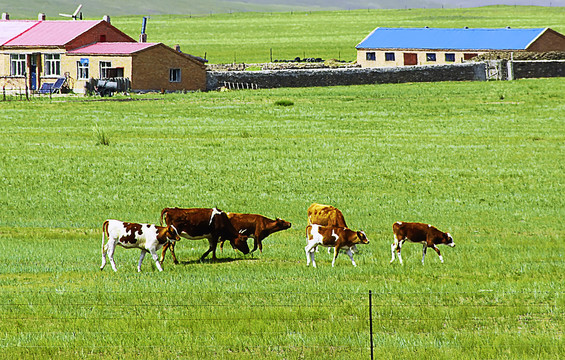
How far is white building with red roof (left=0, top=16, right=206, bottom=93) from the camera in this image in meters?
78.2

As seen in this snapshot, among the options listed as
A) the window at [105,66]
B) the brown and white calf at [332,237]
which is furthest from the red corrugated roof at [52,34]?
the brown and white calf at [332,237]

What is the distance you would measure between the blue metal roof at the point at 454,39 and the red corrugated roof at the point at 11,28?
39.0 meters

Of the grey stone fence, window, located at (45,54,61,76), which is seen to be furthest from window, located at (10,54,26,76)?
the grey stone fence

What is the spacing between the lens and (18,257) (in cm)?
1947

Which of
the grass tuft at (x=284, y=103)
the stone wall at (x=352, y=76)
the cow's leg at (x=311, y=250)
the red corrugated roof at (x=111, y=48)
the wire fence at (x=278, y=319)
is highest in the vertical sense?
the red corrugated roof at (x=111, y=48)

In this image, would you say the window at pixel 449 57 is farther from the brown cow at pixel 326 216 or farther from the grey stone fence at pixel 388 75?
the brown cow at pixel 326 216

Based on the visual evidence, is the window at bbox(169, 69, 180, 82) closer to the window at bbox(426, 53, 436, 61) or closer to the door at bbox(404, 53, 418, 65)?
the door at bbox(404, 53, 418, 65)

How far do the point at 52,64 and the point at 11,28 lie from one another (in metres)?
11.1

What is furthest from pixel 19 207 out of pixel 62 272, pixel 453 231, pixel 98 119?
pixel 98 119

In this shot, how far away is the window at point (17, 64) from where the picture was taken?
8212 centimetres

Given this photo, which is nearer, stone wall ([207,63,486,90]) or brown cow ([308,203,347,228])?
brown cow ([308,203,347,228])

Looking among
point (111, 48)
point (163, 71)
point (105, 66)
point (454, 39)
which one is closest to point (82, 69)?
point (105, 66)

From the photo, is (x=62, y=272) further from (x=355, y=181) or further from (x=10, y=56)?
(x=10, y=56)

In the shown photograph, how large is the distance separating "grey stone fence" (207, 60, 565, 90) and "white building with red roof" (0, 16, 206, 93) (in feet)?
14.3
